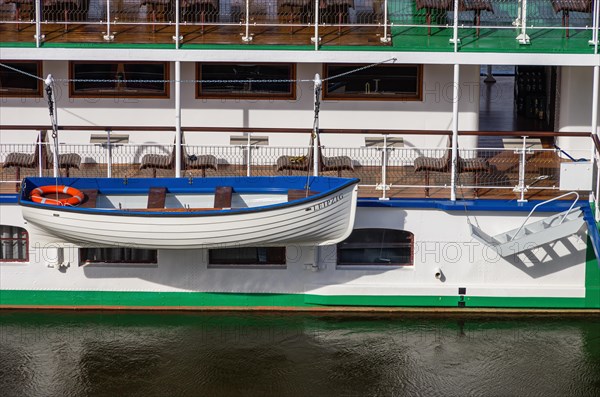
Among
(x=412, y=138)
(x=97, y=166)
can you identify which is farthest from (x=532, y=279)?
(x=97, y=166)

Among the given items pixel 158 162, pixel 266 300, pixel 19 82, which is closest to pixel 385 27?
pixel 158 162

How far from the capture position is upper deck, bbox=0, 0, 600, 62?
19219 millimetres

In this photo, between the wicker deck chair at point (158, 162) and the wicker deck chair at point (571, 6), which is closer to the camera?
the wicker deck chair at point (158, 162)

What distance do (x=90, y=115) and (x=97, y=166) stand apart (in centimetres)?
91

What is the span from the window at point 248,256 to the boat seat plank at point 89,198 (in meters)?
2.00

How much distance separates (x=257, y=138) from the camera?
67.4ft

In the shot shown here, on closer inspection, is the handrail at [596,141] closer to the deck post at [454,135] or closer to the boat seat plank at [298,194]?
the deck post at [454,135]

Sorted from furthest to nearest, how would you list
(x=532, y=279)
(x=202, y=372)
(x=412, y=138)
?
(x=412, y=138), (x=532, y=279), (x=202, y=372)

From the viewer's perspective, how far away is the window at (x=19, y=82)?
20.6m

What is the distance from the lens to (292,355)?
17.4 m

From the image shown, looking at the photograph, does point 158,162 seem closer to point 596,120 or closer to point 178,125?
point 178,125

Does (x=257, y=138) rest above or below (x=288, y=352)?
above

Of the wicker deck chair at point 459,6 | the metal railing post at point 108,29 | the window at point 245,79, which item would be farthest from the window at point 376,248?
the metal railing post at point 108,29

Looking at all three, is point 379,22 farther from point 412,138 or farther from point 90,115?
point 90,115
